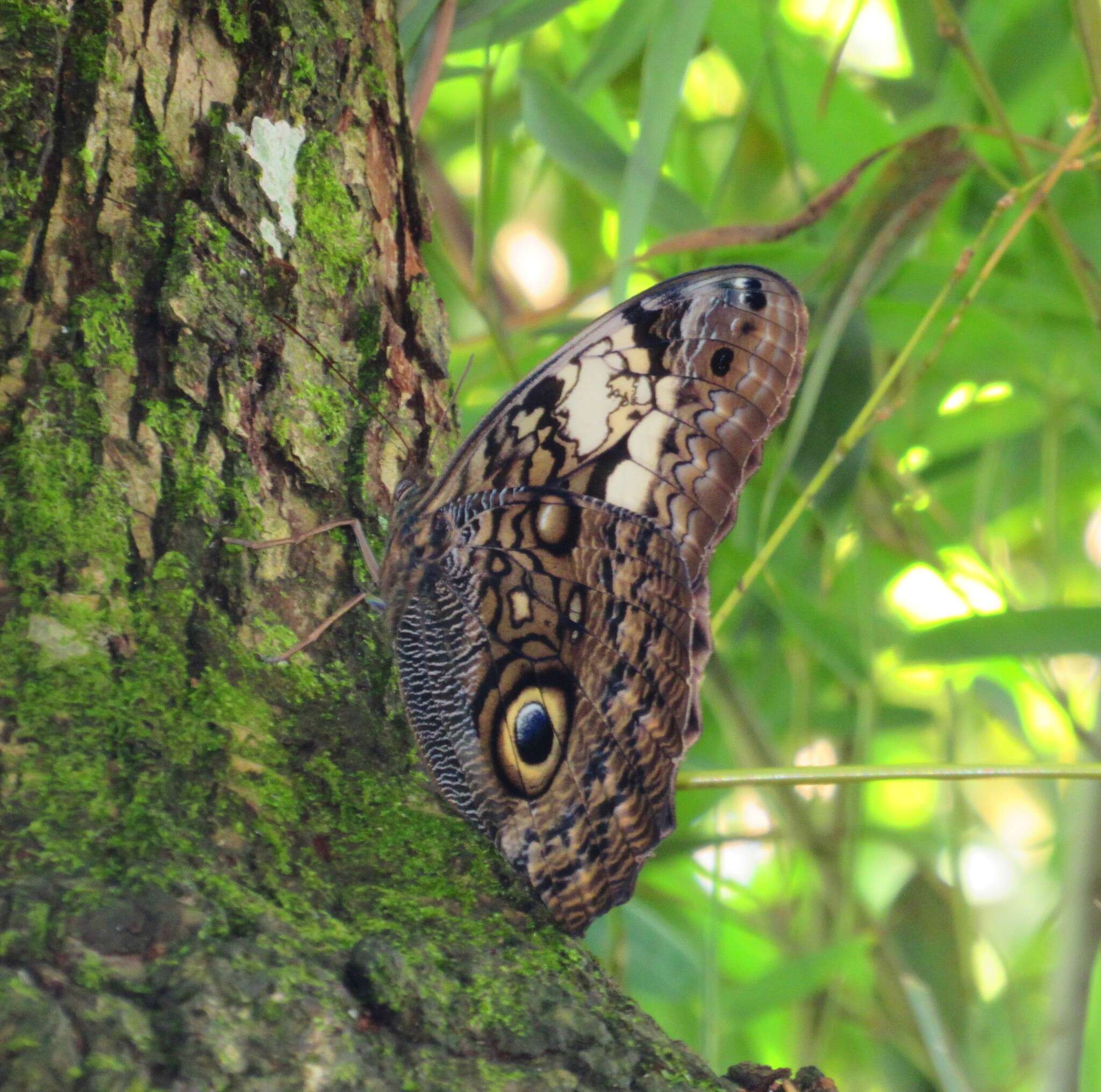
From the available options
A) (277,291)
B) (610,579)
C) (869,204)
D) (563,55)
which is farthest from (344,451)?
(563,55)

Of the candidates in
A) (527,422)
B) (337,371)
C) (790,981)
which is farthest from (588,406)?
(790,981)

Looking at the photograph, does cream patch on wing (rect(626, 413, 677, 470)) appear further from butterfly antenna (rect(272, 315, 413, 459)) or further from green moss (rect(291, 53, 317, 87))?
green moss (rect(291, 53, 317, 87))

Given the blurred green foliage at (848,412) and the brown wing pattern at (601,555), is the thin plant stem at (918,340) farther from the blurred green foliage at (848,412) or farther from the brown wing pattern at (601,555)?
the brown wing pattern at (601,555)

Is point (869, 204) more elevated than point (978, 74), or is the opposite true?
point (978, 74)

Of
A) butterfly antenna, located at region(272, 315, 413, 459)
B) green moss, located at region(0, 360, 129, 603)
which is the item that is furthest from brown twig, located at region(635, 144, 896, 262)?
green moss, located at region(0, 360, 129, 603)

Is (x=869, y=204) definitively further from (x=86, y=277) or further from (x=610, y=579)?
(x=86, y=277)
